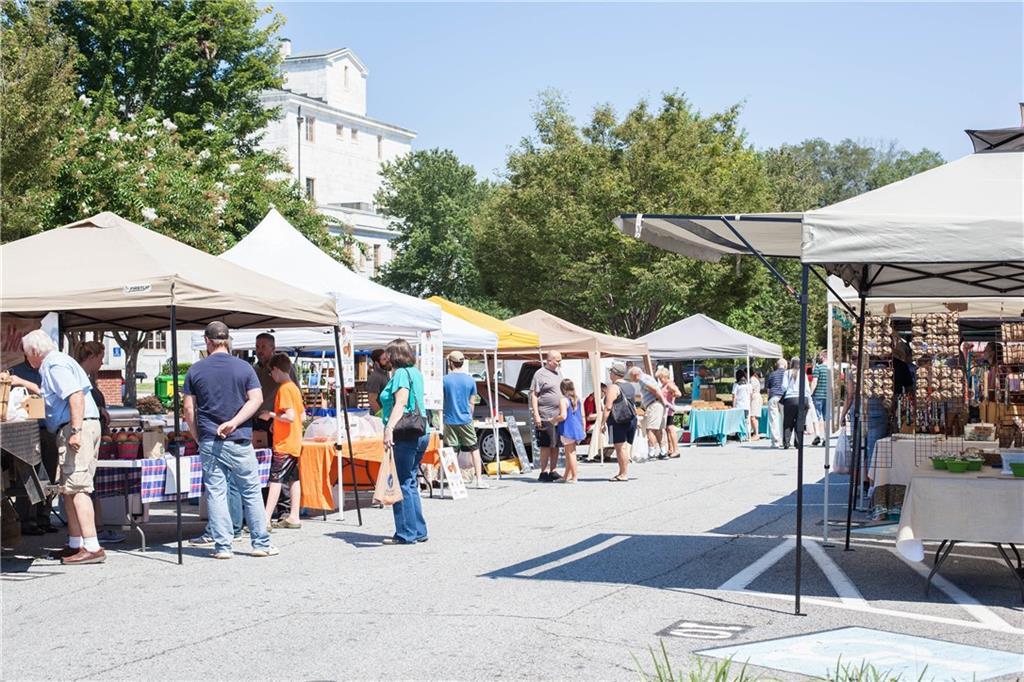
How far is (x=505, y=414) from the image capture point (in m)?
24.5

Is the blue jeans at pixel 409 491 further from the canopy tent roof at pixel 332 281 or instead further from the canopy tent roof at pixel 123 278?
the canopy tent roof at pixel 332 281

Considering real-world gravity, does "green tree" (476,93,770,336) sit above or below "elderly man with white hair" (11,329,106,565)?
above

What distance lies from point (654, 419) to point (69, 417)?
15.0 meters

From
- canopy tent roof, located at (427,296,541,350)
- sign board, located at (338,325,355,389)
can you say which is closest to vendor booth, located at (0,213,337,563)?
sign board, located at (338,325,355,389)

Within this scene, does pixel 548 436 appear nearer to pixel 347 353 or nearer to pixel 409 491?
pixel 347 353

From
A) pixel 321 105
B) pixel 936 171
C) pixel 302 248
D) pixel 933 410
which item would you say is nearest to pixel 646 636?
pixel 936 171

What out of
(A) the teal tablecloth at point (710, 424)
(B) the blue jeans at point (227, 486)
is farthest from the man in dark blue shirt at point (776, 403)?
(B) the blue jeans at point (227, 486)

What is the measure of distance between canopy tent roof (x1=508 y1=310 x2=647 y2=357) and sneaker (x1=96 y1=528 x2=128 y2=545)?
1194 cm

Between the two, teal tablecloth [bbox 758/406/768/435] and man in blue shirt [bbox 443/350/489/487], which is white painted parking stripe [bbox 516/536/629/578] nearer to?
man in blue shirt [bbox 443/350/489/487]

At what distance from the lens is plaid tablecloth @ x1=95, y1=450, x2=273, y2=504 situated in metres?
11.6

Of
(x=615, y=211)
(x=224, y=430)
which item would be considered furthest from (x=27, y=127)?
(x=615, y=211)

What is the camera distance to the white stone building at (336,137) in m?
79.2

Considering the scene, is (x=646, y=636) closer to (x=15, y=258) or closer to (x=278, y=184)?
(x=15, y=258)

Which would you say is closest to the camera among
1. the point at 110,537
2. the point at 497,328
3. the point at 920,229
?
the point at 920,229
